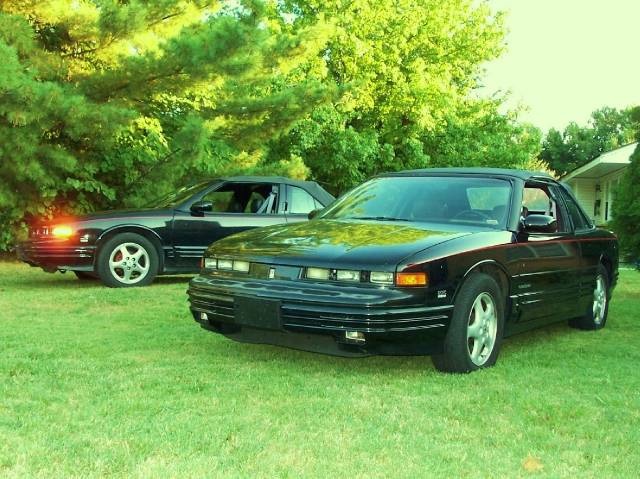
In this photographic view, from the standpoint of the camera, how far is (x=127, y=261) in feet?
35.2

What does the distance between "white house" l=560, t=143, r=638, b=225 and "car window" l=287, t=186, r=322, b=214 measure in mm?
23040

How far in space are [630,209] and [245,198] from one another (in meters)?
5.34

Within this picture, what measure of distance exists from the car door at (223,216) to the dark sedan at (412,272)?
4.10 metres

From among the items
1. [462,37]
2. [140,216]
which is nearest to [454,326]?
[140,216]

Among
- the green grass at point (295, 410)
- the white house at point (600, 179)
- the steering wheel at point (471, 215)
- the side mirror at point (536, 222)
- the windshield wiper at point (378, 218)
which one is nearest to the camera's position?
the green grass at point (295, 410)

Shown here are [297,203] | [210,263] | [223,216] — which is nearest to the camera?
[210,263]

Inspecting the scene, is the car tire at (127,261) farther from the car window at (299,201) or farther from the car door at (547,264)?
the car door at (547,264)

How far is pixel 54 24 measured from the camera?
50.1ft

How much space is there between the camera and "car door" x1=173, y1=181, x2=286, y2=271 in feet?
35.9

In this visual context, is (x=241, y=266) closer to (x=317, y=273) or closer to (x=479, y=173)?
(x=317, y=273)

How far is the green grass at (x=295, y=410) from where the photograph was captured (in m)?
3.60

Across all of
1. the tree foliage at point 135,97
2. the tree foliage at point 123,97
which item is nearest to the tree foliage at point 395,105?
the tree foliage at point 135,97

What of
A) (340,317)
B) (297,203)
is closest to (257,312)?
(340,317)

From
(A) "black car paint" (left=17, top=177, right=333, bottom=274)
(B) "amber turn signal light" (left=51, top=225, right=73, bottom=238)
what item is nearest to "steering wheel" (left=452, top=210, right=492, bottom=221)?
(A) "black car paint" (left=17, top=177, right=333, bottom=274)
